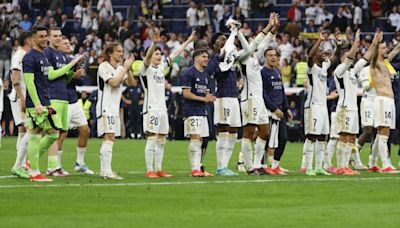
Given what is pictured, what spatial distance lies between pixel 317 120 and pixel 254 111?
4.46 ft

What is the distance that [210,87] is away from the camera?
73.4 feet

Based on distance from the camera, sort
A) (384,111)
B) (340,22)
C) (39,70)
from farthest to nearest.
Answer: (340,22), (384,111), (39,70)

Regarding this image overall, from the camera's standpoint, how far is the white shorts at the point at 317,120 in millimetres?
22891

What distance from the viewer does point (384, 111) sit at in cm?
2356

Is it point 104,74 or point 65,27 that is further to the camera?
point 65,27

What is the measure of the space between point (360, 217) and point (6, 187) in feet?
21.2

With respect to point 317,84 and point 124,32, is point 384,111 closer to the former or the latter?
point 317,84

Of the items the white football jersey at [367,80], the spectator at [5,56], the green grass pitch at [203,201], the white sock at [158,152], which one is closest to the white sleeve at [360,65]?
the white football jersey at [367,80]

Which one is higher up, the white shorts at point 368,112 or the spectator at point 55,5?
the spectator at point 55,5

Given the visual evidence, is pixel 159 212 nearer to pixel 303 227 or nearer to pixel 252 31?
pixel 303 227

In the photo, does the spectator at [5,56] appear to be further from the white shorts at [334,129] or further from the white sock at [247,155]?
the white sock at [247,155]

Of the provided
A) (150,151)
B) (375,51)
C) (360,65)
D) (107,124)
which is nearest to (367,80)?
(360,65)

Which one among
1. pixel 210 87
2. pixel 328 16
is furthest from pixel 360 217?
pixel 328 16

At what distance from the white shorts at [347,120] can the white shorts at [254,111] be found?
1.87 metres
